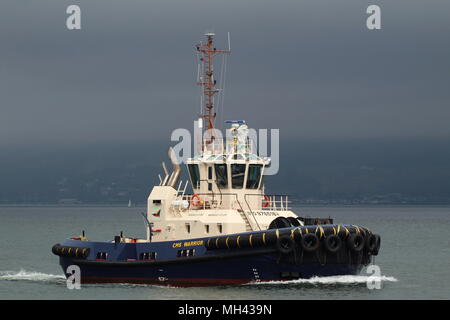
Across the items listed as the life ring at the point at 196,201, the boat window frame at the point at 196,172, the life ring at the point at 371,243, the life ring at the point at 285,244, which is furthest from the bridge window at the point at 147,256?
the life ring at the point at 371,243

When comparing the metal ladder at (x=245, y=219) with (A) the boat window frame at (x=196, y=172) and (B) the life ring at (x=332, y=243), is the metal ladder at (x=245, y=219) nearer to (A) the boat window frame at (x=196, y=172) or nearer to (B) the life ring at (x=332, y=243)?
(A) the boat window frame at (x=196, y=172)

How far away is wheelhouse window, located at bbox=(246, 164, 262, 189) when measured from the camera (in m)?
40.2

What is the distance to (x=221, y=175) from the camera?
4009cm

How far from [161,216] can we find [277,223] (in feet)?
15.7

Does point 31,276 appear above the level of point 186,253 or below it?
below

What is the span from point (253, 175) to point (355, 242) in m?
5.28

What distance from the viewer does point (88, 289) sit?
4000 centimetres

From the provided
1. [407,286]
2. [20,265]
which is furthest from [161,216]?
[20,265]

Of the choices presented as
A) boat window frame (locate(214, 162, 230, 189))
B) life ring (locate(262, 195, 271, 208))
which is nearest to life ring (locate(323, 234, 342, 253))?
life ring (locate(262, 195, 271, 208))

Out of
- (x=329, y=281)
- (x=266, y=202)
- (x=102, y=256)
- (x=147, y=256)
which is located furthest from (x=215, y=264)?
(x=102, y=256)

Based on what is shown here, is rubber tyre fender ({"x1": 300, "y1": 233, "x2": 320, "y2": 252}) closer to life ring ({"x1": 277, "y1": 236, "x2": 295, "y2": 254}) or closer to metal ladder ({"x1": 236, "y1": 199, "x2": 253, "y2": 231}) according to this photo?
life ring ({"x1": 277, "y1": 236, "x2": 295, "y2": 254})

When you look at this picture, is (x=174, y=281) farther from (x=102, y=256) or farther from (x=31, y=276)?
(x=31, y=276)

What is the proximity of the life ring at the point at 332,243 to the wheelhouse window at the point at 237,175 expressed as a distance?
5.04 metres

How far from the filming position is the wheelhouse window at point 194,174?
40750 mm
